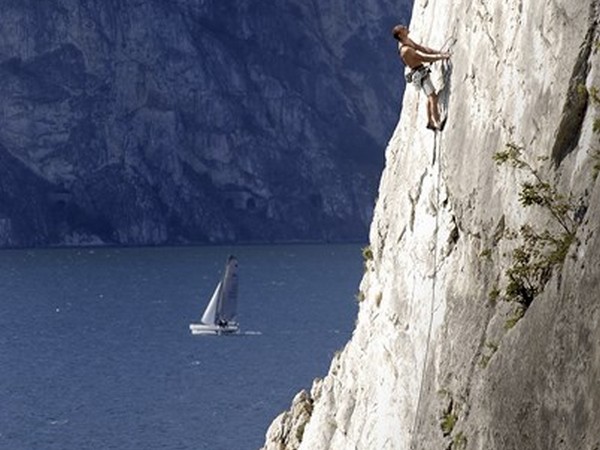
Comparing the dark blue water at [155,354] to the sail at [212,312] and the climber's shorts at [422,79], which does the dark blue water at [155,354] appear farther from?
the climber's shorts at [422,79]

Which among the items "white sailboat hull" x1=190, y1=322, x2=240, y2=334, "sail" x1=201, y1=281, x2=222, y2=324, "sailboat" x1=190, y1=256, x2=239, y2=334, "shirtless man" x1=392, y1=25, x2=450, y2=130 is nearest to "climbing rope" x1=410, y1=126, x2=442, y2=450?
"shirtless man" x1=392, y1=25, x2=450, y2=130

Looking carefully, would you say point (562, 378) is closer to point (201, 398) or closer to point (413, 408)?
point (413, 408)

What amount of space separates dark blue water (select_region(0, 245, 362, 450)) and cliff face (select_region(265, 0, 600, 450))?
46.6 m

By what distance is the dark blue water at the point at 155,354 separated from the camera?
7000cm

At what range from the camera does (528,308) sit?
12.0 m

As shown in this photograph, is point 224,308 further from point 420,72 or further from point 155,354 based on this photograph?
point 420,72

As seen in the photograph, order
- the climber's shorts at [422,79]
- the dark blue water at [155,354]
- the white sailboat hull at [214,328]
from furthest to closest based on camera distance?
the white sailboat hull at [214,328]
the dark blue water at [155,354]
the climber's shorts at [422,79]

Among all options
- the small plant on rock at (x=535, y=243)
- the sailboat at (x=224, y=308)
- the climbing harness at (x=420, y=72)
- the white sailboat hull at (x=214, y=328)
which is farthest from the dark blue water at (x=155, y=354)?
the small plant on rock at (x=535, y=243)

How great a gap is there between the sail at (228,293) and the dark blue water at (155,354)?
4.57 ft

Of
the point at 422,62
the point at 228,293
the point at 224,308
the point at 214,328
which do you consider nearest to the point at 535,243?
the point at 422,62

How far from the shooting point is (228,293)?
338 ft

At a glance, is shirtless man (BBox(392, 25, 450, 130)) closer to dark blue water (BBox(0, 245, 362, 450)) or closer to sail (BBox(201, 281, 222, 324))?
dark blue water (BBox(0, 245, 362, 450))

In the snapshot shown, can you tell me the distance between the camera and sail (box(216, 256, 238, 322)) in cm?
10222

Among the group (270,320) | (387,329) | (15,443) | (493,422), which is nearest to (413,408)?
(387,329)
